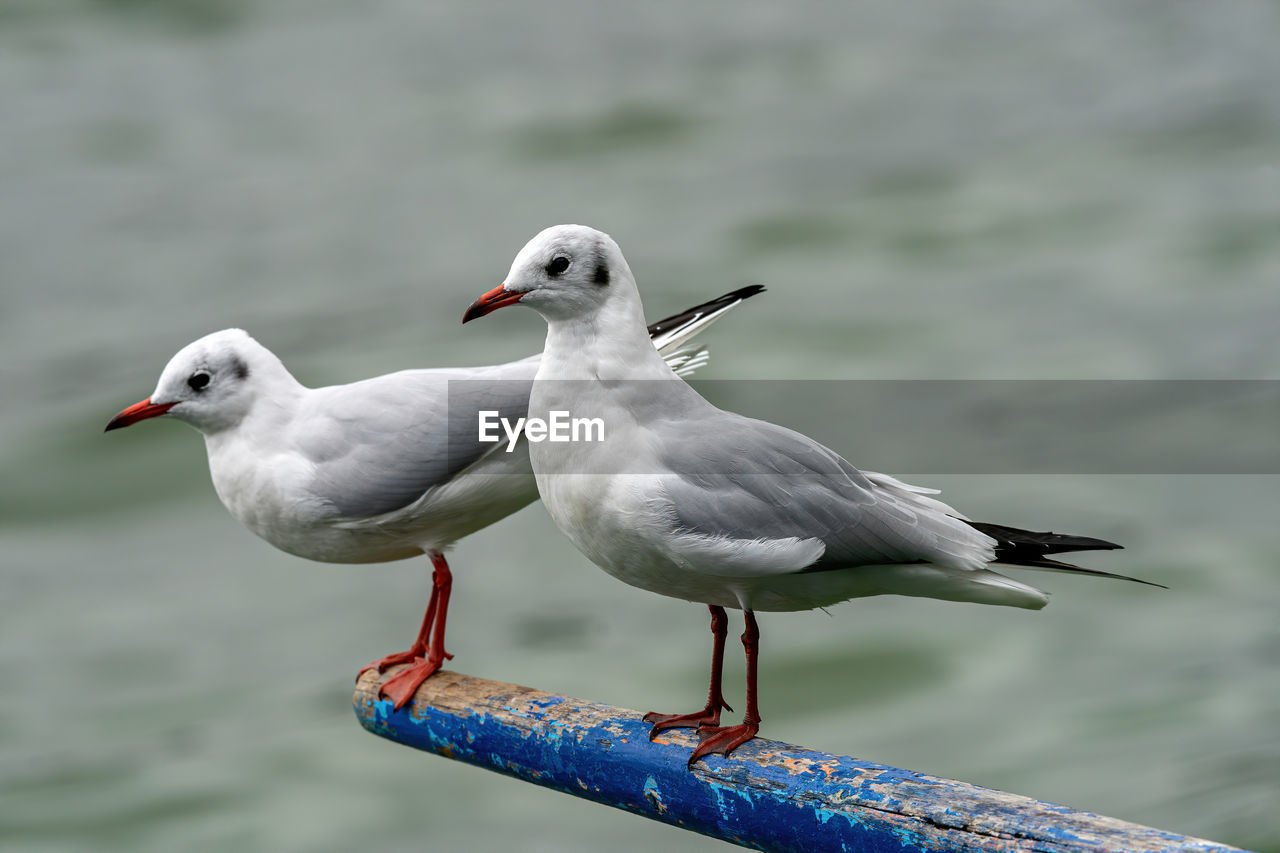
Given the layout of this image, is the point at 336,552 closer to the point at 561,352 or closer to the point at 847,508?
the point at 561,352

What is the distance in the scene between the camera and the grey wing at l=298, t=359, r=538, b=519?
2.11 m

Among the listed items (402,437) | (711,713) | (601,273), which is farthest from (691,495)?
(402,437)

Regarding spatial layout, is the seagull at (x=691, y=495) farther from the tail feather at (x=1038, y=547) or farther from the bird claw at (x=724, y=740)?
the bird claw at (x=724, y=740)

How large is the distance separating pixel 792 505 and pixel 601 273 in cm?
39

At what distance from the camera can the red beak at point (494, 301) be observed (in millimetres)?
1738

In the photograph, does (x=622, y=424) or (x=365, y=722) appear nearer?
(x=622, y=424)

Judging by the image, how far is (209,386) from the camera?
7.08 ft

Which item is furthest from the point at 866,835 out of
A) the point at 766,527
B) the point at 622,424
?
the point at 622,424

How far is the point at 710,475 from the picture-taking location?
68.9 inches

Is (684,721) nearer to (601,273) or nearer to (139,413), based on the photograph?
(601,273)

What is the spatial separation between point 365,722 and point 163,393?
0.71m

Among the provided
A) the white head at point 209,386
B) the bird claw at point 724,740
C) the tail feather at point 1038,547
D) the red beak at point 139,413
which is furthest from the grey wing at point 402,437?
the tail feather at point 1038,547

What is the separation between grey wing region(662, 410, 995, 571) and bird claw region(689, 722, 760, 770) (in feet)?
0.90

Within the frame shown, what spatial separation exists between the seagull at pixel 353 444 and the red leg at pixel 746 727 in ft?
1.65
